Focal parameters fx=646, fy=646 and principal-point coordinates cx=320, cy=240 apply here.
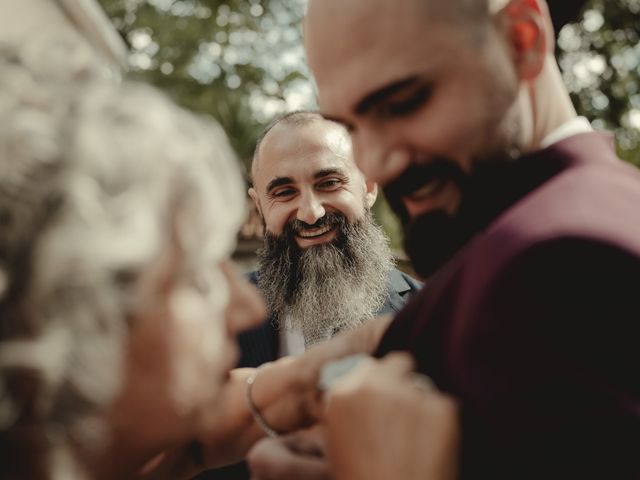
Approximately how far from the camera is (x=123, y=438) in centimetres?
129

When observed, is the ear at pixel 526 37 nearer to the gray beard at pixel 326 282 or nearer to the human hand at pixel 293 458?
the human hand at pixel 293 458

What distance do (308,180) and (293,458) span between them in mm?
2670

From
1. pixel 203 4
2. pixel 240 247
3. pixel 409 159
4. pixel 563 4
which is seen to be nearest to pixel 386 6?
pixel 409 159

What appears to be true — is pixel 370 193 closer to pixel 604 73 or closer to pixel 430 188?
pixel 430 188

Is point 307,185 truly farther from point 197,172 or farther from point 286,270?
point 197,172

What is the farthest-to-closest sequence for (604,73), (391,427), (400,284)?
1. (604,73)
2. (400,284)
3. (391,427)

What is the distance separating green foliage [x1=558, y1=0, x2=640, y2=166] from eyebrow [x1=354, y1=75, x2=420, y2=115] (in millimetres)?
16160

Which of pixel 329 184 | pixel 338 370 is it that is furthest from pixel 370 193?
pixel 338 370

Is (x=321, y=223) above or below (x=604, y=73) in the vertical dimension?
above

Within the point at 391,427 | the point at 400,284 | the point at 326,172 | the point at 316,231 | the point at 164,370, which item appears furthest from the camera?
the point at 400,284

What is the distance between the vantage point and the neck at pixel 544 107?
1.48m

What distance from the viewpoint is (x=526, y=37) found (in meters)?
1.50

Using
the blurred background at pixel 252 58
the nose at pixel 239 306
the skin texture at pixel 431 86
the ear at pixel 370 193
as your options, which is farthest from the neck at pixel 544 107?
the blurred background at pixel 252 58

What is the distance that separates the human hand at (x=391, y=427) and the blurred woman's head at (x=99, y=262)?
331 mm
